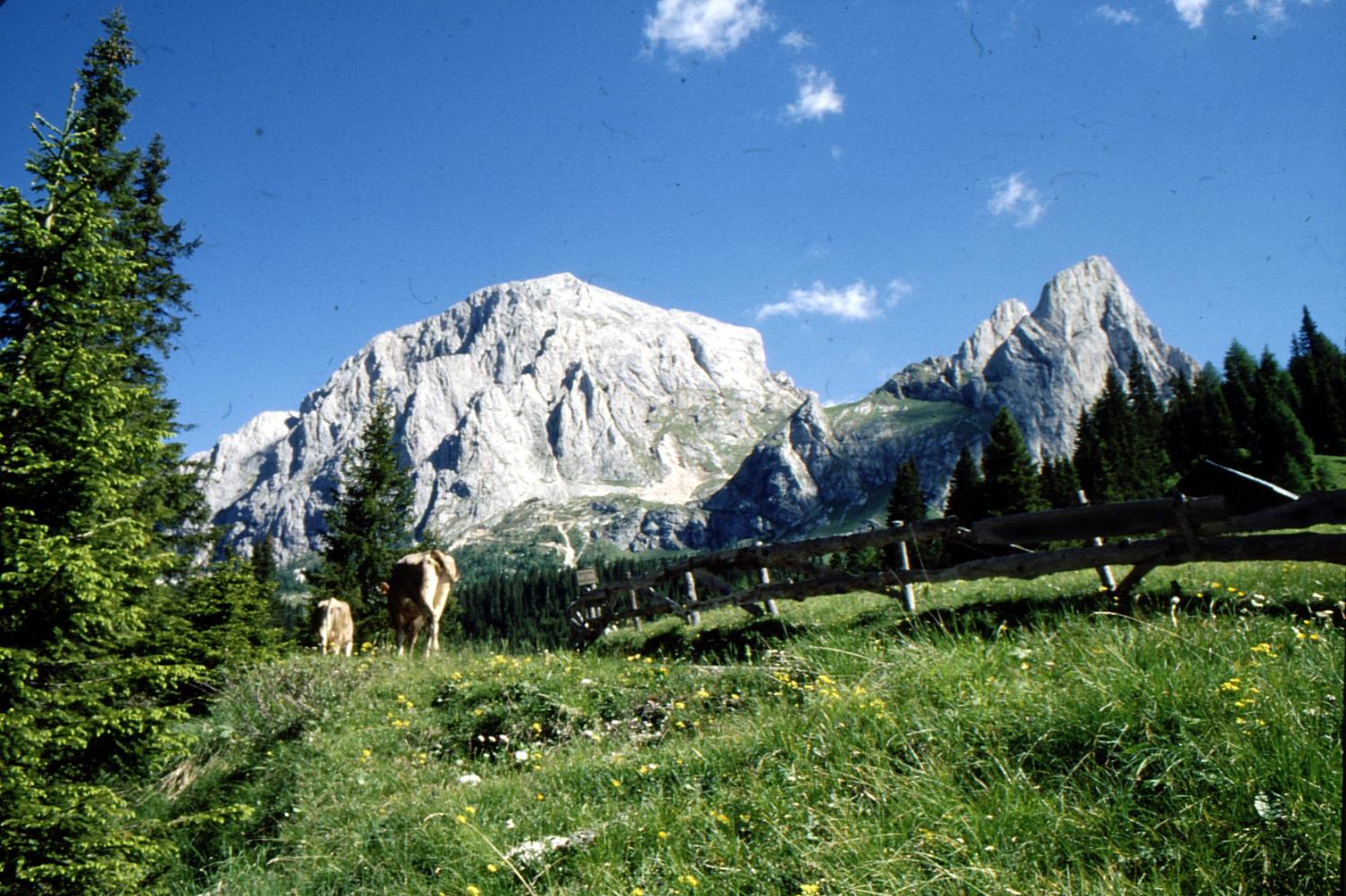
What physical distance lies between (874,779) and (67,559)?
19.4 feet

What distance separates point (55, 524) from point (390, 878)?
4.12m

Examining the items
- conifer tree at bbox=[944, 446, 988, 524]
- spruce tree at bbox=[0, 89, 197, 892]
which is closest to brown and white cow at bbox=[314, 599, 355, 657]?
spruce tree at bbox=[0, 89, 197, 892]

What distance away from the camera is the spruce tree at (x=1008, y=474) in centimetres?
5388

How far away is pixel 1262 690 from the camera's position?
126 inches

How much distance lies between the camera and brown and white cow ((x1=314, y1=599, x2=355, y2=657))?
59.1ft

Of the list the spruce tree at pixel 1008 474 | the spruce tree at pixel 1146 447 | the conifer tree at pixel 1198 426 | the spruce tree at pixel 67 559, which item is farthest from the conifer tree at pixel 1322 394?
the spruce tree at pixel 67 559

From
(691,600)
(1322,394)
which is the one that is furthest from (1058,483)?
(691,600)

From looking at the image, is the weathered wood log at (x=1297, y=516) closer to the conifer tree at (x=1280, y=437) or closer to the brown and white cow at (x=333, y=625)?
the brown and white cow at (x=333, y=625)

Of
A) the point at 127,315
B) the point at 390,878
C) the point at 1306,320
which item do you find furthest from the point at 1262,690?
the point at 1306,320

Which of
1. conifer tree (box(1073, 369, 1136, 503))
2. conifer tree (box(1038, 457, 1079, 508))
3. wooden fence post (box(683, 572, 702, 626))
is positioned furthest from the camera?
conifer tree (box(1073, 369, 1136, 503))

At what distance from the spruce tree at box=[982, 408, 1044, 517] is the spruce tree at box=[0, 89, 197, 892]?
185 feet

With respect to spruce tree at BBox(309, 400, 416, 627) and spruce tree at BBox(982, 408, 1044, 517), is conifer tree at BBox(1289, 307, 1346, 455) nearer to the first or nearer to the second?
spruce tree at BBox(982, 408, 1044, 517)

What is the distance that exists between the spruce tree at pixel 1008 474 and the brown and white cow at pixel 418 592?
47840mm

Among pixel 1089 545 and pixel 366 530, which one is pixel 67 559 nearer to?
pixel 1089 545
